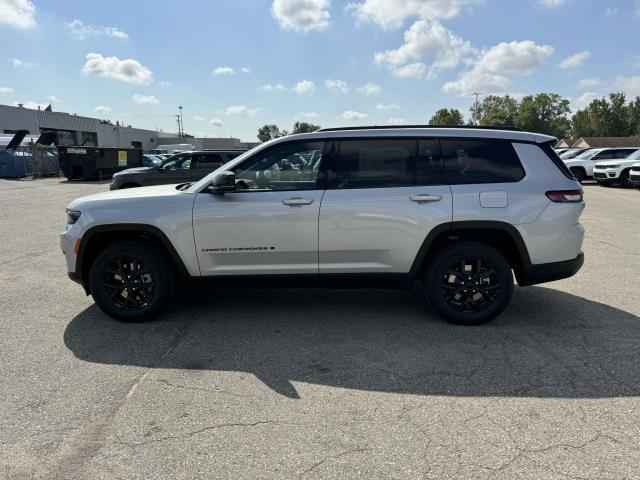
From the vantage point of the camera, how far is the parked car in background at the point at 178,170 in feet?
47.3

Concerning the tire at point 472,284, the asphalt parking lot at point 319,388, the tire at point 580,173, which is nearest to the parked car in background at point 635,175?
the tire at point 580,173

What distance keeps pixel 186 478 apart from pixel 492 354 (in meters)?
2.57

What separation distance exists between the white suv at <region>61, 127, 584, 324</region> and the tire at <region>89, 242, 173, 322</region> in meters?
0.01

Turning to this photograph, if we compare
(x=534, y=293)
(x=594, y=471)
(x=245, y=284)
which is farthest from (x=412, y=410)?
(x=534, y=293)

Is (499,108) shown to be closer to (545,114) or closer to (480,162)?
(545,114)

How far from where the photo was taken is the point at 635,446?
2654mm

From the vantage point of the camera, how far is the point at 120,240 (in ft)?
14.9

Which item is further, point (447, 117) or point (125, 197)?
point (447, 117)

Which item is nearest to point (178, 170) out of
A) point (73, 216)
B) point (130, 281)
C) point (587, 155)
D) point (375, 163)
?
point (73, 216)

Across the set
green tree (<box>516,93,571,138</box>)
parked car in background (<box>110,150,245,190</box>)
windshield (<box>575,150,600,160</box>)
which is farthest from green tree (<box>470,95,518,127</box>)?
parked car in background (<box>110,150,245,190</box>)

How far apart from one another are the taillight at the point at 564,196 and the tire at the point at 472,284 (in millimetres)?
698

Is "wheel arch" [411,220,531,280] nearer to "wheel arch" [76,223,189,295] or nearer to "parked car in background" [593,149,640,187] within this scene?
"wheel arch" [76,223,189,295]

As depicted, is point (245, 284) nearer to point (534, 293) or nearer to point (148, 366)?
point (148, 366)

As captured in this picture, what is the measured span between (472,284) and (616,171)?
69.6 feet
